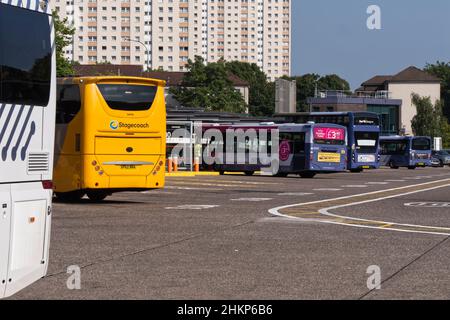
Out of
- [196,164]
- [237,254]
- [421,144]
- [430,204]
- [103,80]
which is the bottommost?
[237,254]

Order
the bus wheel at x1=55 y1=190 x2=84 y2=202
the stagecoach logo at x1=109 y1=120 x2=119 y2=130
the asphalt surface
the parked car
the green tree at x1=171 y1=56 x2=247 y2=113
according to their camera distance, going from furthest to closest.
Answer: the green tree at x1=171 y1=56 x2=247 y2=113, the parked car, the bus wheel at x1=55 y1=190 x2=84 y2=202, the stagecoach logo at x1=109 y1=120 x2=119 y2=130, the asphalt surface

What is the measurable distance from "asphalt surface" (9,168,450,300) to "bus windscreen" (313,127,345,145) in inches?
1218

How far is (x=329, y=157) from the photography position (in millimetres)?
56281

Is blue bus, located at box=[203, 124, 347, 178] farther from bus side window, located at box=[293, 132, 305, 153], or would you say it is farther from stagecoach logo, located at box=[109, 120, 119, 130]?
stagecoach logo, located at box=[109, 120, 119, 130]

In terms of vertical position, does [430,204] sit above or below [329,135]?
below

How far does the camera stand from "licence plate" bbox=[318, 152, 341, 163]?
2195 inches

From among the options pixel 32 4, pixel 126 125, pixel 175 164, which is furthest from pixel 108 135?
pixel 175 164

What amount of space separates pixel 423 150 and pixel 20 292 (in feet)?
271

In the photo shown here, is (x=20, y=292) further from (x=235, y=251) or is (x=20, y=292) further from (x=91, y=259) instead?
(x=235, y=251)

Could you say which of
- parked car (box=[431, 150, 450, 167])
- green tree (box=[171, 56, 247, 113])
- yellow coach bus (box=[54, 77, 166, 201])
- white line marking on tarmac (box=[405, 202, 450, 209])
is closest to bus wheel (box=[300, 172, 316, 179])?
white line marking on tarmac (box=[405, 202, 450, 209])

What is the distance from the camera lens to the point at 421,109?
157375 mm

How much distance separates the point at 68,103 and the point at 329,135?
3201cm

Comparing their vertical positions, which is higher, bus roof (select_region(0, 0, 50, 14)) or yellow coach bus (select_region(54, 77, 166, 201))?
bus roof (select_region(0, 0, 50, 14))

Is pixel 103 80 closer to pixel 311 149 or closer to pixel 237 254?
pixel 237 254
